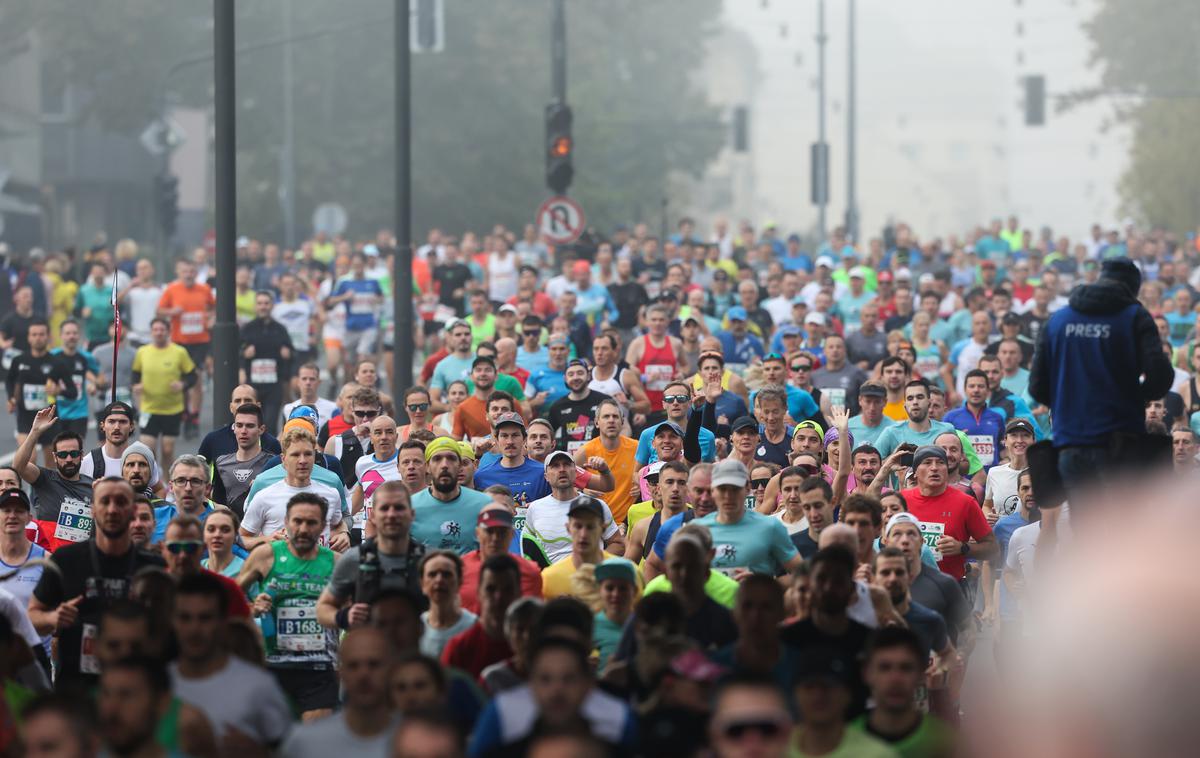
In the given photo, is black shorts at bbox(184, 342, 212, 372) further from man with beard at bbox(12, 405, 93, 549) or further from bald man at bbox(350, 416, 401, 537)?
man with beard at bbox(12, 405, 93, 549)

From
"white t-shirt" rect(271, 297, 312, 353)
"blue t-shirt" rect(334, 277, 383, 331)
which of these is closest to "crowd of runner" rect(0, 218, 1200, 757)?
"white t-shirt" rect(271, 297, 312, 353)

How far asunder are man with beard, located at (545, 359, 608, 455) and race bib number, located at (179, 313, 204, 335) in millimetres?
7511

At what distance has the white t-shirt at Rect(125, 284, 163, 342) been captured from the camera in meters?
25.4

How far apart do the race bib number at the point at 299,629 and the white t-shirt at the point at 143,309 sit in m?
14.7

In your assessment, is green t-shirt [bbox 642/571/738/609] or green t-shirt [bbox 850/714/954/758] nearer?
green t-shirt [bbox 850/714/954/758]

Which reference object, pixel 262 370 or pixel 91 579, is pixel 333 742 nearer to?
pixel 91 579

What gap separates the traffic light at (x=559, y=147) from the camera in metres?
25.6

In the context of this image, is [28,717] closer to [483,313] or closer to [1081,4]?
[483,313]

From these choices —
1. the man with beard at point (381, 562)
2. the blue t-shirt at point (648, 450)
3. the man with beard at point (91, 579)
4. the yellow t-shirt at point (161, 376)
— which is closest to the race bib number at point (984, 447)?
the blue t-shirt at point (648, 450)

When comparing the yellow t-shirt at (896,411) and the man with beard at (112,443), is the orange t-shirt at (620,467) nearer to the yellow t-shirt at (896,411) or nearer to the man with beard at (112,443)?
the yellow t-shirt at (896,411)

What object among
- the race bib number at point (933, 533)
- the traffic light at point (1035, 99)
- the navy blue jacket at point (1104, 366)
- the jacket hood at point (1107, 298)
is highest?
the traffic light at point (1035, 99)

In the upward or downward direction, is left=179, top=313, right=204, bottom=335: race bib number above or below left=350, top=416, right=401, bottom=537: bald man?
above

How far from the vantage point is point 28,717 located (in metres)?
7.05

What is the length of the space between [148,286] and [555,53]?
5.37 metres
